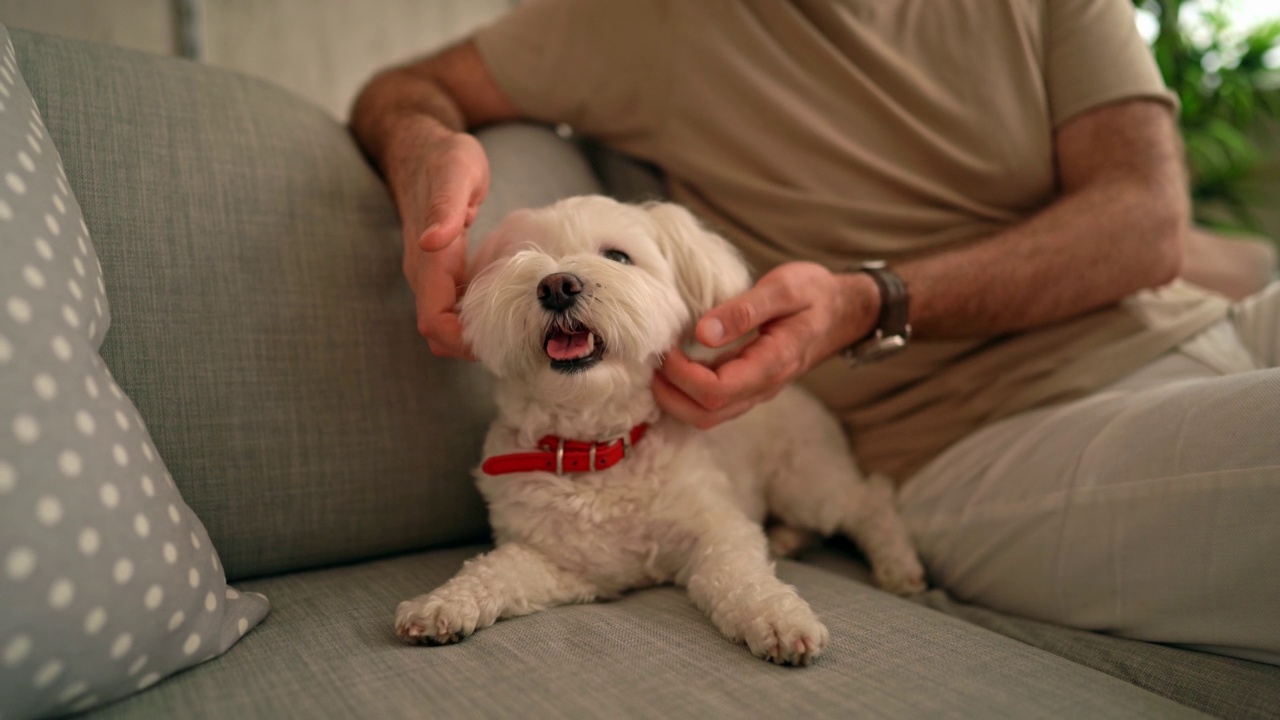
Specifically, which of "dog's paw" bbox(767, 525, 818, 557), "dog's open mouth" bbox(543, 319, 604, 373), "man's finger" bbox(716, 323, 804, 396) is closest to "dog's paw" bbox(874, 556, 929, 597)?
"dog's paw" bbox(767, 525, 818, 557)

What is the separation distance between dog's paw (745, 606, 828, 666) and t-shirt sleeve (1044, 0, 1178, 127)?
3.78 ft

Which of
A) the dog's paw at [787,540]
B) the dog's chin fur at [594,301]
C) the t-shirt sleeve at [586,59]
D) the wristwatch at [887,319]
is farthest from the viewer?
the t-shirt sleeve at [586,59]

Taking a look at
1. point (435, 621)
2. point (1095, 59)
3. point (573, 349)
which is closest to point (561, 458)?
point (573, 349)

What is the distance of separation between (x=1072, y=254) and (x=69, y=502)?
1.48m

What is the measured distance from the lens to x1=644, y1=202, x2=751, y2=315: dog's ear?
42.4 inches

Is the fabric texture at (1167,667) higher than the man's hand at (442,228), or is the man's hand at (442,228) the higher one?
the man's hand at (442,228)

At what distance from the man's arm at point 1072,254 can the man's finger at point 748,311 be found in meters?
0.10

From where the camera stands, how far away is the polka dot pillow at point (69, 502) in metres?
0.58

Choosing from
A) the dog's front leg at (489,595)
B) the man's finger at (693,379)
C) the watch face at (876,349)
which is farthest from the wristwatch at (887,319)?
the dog's front leg at (489,595)

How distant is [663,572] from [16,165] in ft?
3.03

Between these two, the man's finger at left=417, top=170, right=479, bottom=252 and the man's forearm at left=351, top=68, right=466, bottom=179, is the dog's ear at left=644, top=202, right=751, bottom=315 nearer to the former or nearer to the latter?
the man's finger at left=417, top=170, right=479, bottom=252

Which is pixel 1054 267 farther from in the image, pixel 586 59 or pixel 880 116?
pixel 586 59

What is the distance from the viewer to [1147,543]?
37.0 inches

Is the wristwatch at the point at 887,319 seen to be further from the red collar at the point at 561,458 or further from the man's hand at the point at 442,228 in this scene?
the man's hand at the point at 442,228
